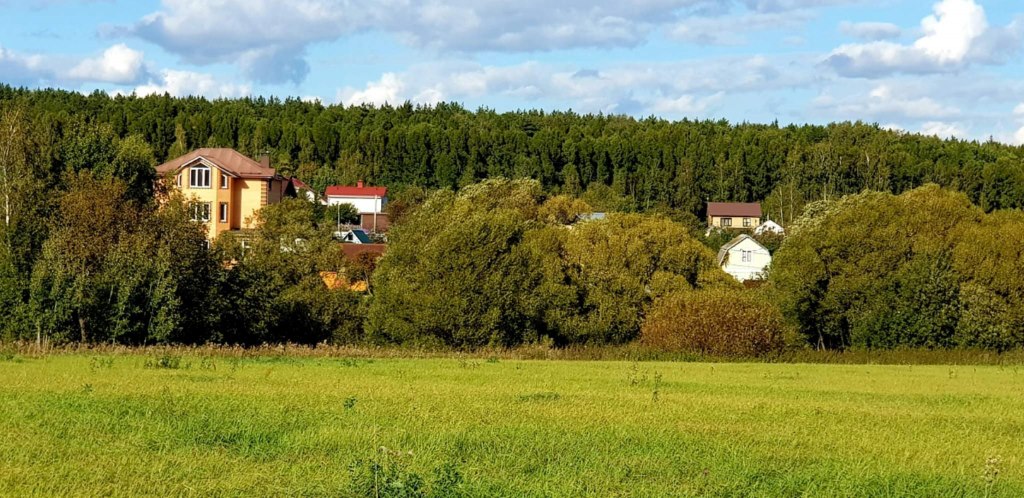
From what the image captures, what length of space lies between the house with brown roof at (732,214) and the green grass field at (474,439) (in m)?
134

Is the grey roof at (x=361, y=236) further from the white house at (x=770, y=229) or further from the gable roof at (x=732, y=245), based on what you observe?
the white house at (x=770, y=229)

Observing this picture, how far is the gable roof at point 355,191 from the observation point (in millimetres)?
160625

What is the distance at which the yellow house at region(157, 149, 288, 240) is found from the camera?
90625mm

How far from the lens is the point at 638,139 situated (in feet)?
581

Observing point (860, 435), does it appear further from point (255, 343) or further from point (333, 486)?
point (255, 343)

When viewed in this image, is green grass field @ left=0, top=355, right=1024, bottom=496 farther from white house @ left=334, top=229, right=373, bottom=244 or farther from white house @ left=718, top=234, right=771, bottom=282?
white house @ left=718, top=234, right=771, bottom=282

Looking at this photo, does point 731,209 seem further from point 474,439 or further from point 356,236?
point 474,439

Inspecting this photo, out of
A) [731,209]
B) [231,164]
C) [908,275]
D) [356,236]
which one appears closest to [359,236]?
[356,236]

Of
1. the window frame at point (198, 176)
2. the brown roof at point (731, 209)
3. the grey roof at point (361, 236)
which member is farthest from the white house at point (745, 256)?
the window frame at point (198, 176)

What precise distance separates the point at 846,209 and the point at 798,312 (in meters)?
8.57

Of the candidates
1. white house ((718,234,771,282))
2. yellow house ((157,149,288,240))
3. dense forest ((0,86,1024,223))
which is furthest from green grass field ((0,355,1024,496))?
dense forest ((0,86,1024,223))

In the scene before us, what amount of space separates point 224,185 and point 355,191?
7176 centimetres

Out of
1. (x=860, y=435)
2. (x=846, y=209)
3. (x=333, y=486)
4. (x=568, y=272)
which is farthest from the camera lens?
(x=846, y=209)

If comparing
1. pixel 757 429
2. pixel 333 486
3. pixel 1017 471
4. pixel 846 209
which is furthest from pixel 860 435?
pixel 846 209
